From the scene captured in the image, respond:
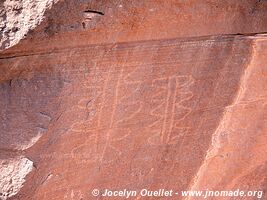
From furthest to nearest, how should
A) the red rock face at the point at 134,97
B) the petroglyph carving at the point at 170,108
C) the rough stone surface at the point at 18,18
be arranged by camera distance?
the petroglyph carving at the point at 170,108
the red rock face at the point at 134,97
the rough stone surface at the point at 18,18

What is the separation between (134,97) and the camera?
1394mm

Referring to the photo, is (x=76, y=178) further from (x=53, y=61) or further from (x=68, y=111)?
(x=53, y=61)

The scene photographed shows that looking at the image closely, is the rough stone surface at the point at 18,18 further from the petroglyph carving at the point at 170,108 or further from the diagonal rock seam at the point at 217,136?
the diagonal rock seam at the point at 217,136

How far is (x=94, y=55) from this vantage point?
1272 millimetres

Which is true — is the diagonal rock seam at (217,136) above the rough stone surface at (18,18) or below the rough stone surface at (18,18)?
below

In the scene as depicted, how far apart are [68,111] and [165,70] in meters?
0.33

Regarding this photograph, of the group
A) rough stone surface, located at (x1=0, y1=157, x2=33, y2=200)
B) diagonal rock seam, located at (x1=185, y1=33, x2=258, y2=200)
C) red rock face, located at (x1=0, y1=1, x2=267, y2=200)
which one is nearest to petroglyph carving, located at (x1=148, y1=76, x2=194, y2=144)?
red rock face, located at (x1=0, y1=1, x2=267, y2=200)

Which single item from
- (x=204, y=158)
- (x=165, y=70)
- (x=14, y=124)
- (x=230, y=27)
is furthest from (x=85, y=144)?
(x=230, y=27)

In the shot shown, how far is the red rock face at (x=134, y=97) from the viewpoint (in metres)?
1.23

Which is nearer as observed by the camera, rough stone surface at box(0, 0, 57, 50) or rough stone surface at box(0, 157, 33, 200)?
rough stone surface at box(0, 0, 57, 50)

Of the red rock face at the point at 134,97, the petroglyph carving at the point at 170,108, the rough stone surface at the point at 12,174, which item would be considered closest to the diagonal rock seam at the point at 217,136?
the red rock face at the point at 134,97

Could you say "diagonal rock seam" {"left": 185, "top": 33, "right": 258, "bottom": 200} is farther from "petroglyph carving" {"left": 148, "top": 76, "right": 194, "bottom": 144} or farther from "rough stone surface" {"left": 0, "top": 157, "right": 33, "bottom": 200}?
"rough stone surface" {"left": 0, "top": 157, "right": 33, "bottom": 200}

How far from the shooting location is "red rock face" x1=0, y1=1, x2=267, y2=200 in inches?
48.4

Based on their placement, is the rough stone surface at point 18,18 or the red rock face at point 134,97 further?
the red rock face at point 134,97
